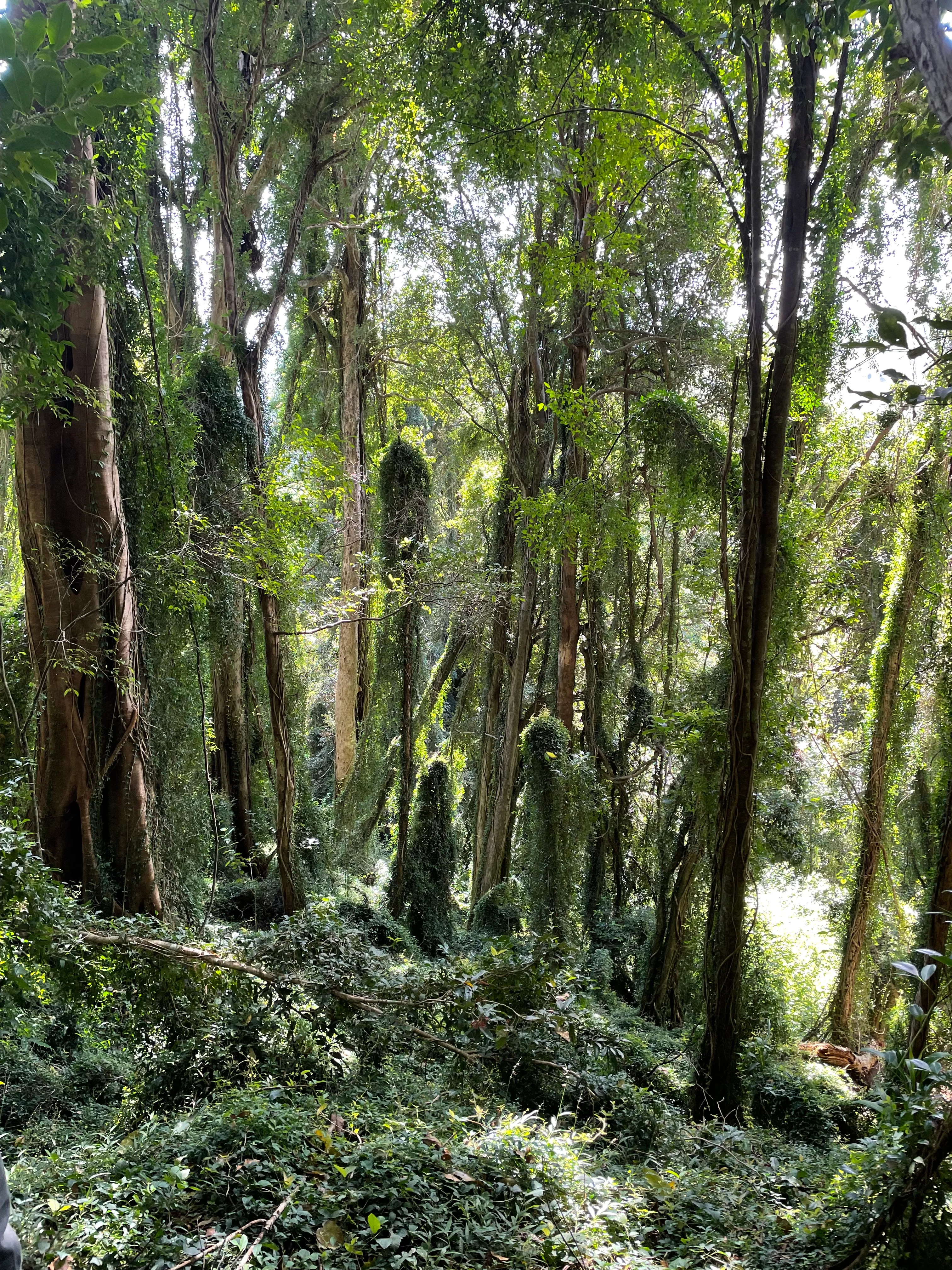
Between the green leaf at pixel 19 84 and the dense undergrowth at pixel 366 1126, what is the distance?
8.33 ft

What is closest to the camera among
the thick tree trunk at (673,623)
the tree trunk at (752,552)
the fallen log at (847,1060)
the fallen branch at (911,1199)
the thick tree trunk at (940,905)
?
the fallen branch at (911,1199)

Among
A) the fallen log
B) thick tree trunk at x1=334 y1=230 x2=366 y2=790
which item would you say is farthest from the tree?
the fallen log

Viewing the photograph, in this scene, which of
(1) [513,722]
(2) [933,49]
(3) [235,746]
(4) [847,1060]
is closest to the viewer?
(2) [933,49]

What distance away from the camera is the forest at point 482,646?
2.41 meters

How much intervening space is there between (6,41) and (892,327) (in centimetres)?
166

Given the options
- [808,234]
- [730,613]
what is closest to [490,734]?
[730,613]

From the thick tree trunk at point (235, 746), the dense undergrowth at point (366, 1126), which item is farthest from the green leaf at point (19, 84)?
the thick tree trunk at point (235, 746)

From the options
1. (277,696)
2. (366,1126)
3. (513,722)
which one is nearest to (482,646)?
(513,722)

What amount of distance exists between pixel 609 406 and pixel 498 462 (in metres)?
2.31

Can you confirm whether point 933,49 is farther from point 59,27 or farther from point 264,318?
point 264,318

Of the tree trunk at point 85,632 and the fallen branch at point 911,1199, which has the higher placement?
the tree trunk at point 85,632

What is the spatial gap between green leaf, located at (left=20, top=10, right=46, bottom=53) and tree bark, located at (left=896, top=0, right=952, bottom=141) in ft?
5.22

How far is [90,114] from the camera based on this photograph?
1157 mm

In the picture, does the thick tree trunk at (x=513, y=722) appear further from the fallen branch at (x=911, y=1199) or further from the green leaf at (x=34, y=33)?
the green leaf at (x=34, y=33)
